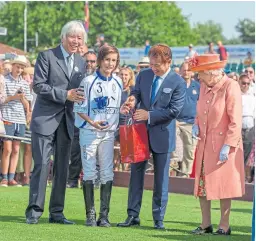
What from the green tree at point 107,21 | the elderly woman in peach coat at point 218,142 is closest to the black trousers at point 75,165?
the elderly woman in peach coat at point 218,142

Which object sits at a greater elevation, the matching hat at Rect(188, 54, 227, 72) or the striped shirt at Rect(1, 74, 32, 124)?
the matching hat at Rect(188, 54, 227, 72)

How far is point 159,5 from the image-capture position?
109m

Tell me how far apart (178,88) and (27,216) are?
7.64 feet

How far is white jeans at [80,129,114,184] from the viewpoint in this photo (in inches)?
472

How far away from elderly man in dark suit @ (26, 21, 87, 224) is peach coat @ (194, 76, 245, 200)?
5.36 feet

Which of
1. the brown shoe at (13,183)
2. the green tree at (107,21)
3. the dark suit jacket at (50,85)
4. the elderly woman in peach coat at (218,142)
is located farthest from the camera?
the green tree at (107,21)

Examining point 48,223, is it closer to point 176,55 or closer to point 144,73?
point 144,73

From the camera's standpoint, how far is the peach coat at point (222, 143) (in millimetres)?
11672

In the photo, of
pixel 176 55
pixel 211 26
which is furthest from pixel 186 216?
pixel 211 26

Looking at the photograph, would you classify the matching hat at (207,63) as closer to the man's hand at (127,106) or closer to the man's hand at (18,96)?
the man's hand at (127,106)

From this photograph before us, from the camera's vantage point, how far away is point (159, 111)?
39.5 feet

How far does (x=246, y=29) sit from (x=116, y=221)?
346 feet

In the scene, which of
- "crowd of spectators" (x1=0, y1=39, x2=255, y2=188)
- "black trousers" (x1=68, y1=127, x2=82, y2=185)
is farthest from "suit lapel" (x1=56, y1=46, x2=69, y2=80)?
"black trousers" (x1=68, y1=127, x2=82, y2=185)

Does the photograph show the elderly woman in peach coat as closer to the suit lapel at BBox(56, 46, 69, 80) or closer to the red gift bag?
the red gift bag
